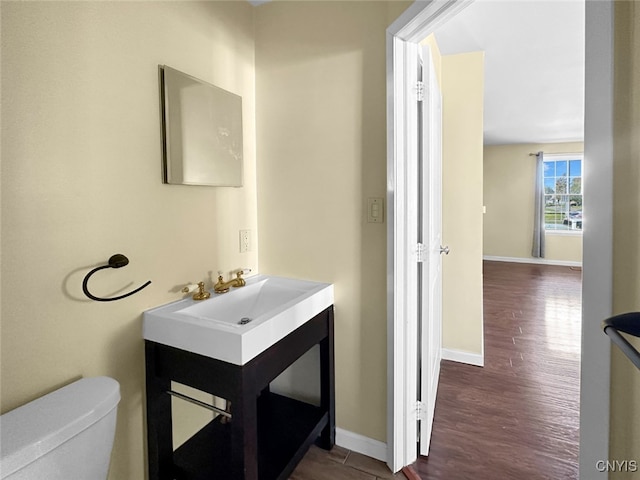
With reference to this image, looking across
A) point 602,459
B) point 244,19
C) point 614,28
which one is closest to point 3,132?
point 244,19

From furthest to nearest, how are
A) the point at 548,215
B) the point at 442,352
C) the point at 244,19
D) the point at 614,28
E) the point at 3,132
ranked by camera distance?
the point at 548,215 < the point at 442,352 < the point at 244,19 < the point at 3,132 < the point at 614,28

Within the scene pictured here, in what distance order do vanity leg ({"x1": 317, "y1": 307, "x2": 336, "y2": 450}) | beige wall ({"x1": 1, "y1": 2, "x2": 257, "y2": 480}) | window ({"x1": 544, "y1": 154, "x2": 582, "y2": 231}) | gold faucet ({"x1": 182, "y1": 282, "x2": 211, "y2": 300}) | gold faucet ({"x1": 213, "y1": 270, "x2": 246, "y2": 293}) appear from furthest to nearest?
window ({"x1": 544, "y1": 154, "x2": 582, "y2": 231}) → vanity leg ({"x1": 317, "y1": 307, "x2": 336, "y2": 450}) → gold faucet ({"x1": 213, "y1": 270, "x2": 246, "y2": 293}) → gold faucet ({"x1": 182, "y1": 282, "x2": 211, "y2": 300}) → beige wall ({"x1": 1, "y1": 2, "x2": 257, "y2": 480})

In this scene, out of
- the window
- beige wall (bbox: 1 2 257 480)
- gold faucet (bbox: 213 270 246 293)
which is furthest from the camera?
the window

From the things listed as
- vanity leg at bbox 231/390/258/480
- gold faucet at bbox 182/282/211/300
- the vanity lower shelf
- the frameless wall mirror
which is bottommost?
the vanity lower shelf

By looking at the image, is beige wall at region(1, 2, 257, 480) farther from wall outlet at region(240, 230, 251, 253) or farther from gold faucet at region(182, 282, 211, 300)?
wall outlet at region(240, 230, 251, 253)

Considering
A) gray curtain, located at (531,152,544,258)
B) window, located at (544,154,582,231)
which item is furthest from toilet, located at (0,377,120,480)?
window, located at (544,154,582,231)

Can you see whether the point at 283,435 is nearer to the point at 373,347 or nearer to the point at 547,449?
the point at 373,347

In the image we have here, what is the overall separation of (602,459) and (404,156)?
3.98 ft

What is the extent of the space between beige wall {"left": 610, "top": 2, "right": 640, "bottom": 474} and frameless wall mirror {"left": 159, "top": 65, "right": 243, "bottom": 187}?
4.67ft

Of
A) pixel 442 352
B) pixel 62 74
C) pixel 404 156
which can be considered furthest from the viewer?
pixel 442 352

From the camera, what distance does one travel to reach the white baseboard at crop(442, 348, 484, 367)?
2664mm

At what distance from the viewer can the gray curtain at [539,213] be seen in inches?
270

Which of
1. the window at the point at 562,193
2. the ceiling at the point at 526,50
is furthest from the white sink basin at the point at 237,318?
the window at the point at 562,193

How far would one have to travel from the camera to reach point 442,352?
2.81 m
